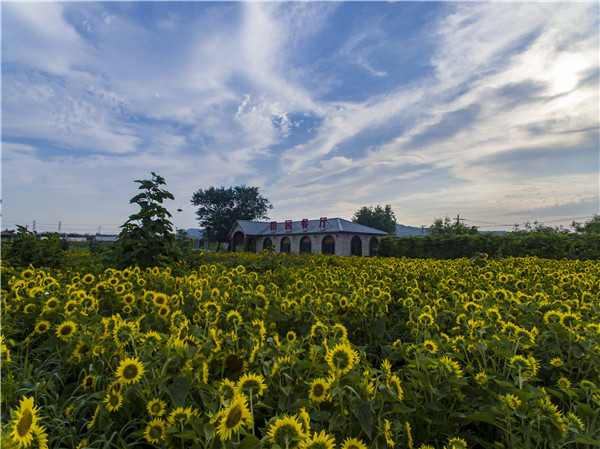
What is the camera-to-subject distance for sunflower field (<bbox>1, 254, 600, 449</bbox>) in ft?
4.04

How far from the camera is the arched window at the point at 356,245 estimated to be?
31.2 metres

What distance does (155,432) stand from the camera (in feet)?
4.07

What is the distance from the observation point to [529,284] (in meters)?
3.70

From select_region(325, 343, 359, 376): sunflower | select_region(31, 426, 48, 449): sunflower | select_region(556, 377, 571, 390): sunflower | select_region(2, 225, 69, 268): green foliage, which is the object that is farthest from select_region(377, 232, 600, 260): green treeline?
select_region(31, 426, 48, 449): sunflower

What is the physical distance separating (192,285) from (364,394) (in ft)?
7.06

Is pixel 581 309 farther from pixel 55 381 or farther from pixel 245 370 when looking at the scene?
pixel 55 381

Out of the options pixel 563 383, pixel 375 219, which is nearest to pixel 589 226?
pixel 375 219

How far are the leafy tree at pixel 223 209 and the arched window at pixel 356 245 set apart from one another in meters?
22.1

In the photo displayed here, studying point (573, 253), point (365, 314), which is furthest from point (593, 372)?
point (573, 253)

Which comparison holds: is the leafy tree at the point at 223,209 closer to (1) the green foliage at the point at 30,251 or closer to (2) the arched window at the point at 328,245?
(2) the arched window at the point at 328,245

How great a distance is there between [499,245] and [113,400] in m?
19.3

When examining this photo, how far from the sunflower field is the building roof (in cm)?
2802

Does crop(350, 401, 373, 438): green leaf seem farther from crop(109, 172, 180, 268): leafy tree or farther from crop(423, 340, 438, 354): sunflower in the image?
crop(109, 172, 180, 268): leafy tree

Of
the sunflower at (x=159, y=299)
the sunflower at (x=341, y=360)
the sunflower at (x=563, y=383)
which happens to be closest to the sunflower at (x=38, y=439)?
the sunflower at (x=341, y=360)
